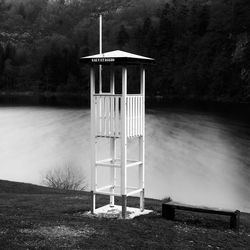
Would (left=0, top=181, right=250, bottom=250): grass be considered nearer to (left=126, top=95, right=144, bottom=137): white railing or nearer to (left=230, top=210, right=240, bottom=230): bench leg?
(left=230, top=210, right=240, bottom=230): bench leg

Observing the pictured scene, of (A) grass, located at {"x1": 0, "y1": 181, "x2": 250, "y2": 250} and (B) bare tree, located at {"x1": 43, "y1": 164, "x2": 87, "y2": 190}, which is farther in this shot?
(B) bare tree, located at {"x1": 43, "y1": 164, "x2": 87, "y2": 190}

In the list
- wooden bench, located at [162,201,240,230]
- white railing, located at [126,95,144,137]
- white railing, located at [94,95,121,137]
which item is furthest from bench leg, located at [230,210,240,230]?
white railing, located at [94,95,121,137]

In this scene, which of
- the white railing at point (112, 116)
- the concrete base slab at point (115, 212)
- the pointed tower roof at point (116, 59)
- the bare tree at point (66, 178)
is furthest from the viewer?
the bare tree at point (66, 178)

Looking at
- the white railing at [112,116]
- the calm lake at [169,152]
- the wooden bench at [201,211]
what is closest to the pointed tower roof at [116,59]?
the white railing at [112,116]

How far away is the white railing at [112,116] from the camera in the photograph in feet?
54.3

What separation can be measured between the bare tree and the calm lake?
1053 mm

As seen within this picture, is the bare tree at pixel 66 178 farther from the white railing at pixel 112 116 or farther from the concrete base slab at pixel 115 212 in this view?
the white railing at pixel 112 116

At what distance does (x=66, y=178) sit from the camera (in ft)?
155

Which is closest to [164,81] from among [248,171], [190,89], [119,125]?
[190,89]

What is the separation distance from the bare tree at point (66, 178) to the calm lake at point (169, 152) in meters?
1.05

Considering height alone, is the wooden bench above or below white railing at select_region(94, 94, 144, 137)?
below

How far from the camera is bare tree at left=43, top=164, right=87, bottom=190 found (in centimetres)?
4375

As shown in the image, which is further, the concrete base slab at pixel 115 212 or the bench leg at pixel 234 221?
the concrete base slab at pixel 115 212

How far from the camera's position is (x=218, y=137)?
7862cm
